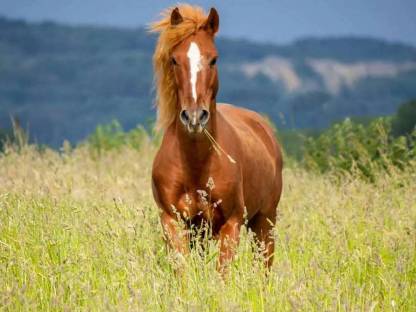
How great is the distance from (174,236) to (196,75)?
1221 mm

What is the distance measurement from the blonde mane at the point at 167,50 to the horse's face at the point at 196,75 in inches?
2.5

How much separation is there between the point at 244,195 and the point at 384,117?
18.9ft

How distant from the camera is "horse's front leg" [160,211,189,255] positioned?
684 cm

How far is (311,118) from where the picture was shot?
118 meters

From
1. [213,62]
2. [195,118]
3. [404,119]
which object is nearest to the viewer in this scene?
[195,118]

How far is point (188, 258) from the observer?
6.72m

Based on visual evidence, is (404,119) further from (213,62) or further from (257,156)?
(213,62)

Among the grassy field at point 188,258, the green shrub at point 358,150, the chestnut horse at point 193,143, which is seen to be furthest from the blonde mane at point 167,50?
the green shrub at point 358,150

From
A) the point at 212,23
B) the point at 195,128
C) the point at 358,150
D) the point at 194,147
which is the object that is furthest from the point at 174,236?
the point at 358,150

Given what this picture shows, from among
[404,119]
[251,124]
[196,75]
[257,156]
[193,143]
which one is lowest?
[404,119]

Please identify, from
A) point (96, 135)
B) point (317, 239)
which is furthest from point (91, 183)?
point (96, 135)

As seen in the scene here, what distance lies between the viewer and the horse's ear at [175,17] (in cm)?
716

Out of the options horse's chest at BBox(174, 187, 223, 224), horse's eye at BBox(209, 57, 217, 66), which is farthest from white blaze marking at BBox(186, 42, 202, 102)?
horse's chest at BBox(174, 187, 223, 224)

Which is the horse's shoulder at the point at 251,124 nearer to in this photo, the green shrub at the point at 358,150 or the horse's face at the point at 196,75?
the horse's face at the point at 196,75
